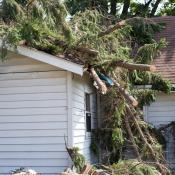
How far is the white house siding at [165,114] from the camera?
43.4 feet

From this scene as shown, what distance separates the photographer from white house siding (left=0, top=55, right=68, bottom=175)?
1041 cm

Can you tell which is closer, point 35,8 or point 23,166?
point 35,8

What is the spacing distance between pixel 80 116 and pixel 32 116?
128 centimetres

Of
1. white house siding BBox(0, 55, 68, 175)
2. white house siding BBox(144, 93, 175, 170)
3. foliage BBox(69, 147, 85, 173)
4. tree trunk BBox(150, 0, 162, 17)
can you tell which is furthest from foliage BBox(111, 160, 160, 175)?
tree trunk BBox(150, 0, 162, 17)

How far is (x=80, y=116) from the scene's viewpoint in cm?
1115

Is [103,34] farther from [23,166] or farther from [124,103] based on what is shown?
[23,166]

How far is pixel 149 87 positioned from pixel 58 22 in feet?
13.2

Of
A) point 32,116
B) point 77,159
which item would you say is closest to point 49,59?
point 32,116

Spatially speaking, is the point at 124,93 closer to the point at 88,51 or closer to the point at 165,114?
the point at 88,51

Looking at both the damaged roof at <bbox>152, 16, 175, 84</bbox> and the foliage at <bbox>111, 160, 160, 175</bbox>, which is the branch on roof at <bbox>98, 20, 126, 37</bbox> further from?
the foliage at <bbox>111, 160, 160, 175</bbox>

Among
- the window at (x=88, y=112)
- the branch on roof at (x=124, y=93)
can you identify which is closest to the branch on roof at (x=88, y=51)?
the branch on roof at (x=124, y=93)

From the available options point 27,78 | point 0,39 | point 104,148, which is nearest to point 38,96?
point 27,78

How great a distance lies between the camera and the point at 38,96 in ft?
34.9

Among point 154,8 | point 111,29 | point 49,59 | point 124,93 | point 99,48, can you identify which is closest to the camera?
point 49,59
